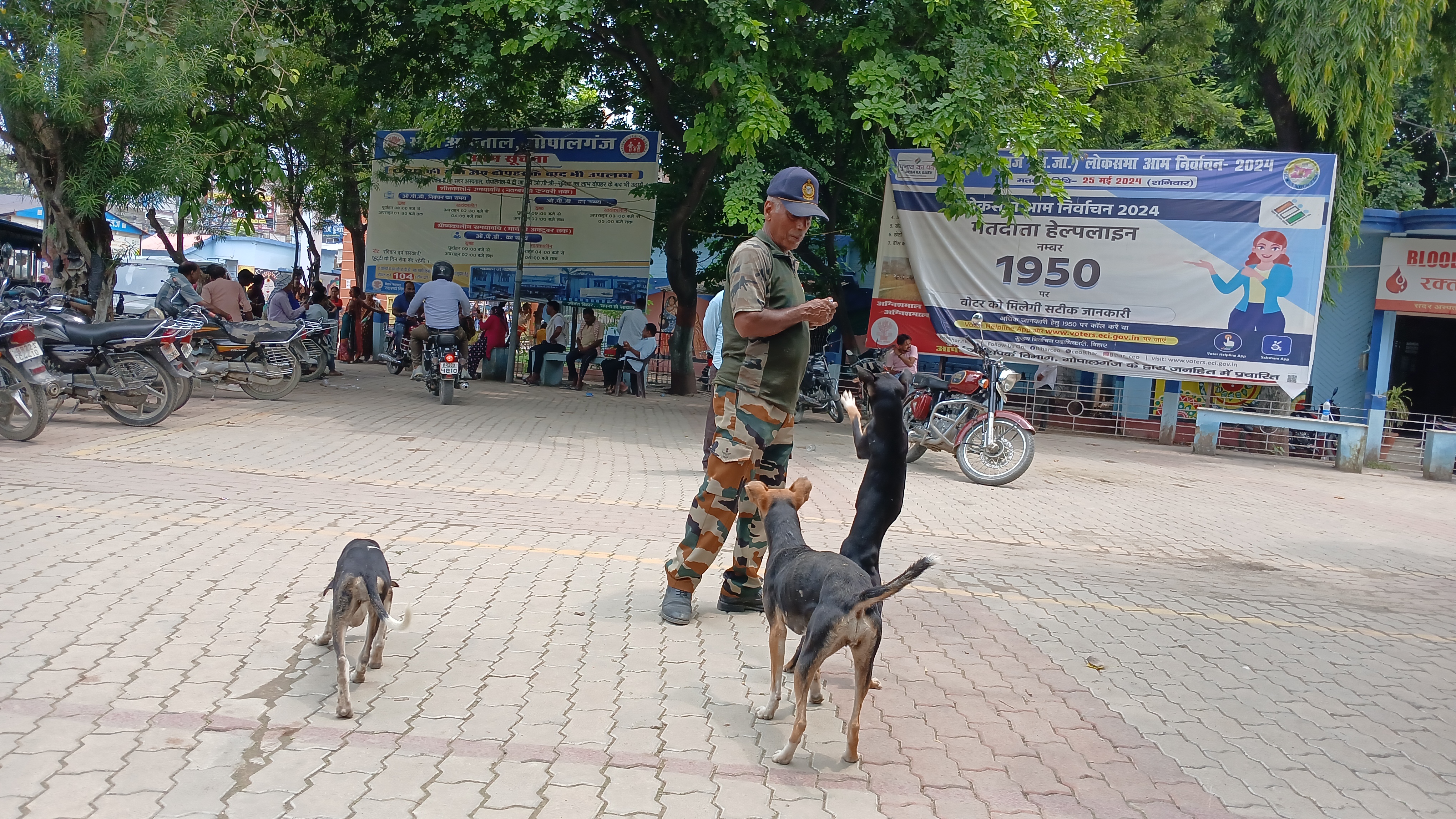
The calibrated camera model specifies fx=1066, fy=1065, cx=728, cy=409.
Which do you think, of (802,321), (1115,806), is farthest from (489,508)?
(1115,806)

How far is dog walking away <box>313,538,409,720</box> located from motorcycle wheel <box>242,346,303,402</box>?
10067mm

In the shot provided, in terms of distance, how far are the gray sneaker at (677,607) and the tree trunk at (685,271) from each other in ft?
37.5

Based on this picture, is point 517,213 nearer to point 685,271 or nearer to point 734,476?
point 685,271

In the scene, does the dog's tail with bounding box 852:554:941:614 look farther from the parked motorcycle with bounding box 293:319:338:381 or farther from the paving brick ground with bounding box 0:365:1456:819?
the parked motorcycle with bounding box 293:319:338:381

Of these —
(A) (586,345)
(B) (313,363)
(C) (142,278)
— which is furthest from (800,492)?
(C) (142,278)

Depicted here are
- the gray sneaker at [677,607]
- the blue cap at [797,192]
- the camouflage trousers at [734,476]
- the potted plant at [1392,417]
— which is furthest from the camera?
the potted plant at [1392,417]

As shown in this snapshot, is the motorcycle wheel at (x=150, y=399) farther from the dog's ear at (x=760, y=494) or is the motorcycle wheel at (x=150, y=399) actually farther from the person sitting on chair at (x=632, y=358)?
the person sitting on chair at (x=632, y=358)

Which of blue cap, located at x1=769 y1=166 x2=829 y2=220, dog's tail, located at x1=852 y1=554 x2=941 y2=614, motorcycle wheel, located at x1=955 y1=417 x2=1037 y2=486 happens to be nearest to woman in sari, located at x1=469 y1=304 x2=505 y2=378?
motorcycle wheel, located at x1=955 y1=417 x2=1037 y2=486

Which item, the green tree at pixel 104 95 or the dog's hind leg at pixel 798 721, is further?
the green tree at pixel 104 95

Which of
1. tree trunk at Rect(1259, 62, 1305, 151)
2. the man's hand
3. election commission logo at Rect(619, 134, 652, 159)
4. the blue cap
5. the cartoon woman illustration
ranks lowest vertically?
the man's hand

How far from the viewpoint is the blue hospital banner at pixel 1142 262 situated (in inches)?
555

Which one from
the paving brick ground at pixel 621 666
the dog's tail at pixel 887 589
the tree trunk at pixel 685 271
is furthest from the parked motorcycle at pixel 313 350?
the dog's tail at pixel 887 589

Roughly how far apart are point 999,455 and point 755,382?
671 cm

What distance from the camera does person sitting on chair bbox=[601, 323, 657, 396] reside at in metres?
19.1
